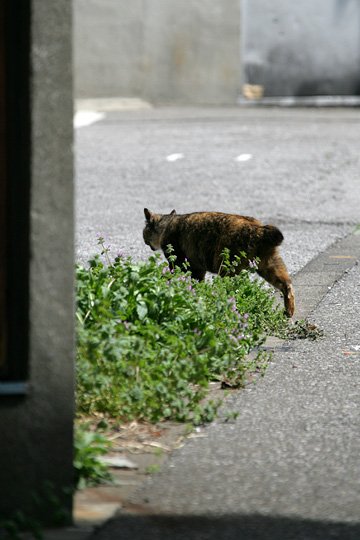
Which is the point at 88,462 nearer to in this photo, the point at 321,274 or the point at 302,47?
the point at 321,274

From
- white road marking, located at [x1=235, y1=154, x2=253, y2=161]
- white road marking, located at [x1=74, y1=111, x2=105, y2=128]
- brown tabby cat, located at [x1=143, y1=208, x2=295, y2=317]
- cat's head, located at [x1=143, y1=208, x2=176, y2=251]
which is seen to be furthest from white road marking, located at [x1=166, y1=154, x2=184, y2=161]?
brown tabby cat, located at [x1=143, y1=208, x2=295, y2=317]

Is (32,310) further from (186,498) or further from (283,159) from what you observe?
(283,159)

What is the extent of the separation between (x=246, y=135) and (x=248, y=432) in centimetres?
1382

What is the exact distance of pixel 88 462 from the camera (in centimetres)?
480

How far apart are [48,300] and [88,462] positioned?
772mm

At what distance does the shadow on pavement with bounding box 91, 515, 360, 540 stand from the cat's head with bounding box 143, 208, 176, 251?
15.6 ft

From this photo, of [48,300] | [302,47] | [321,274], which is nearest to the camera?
[48,300]

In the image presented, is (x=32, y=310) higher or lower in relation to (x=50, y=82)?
lower

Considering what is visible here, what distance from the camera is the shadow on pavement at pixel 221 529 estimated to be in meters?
4.34

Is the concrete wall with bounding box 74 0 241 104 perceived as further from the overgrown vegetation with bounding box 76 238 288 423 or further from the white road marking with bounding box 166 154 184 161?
the overgrown vegetation with bounding box 76 238 288 423

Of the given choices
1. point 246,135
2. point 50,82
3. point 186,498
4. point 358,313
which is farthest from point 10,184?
point 246,135

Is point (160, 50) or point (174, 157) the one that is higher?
point (160, 50)

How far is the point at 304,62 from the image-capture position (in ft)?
80.7

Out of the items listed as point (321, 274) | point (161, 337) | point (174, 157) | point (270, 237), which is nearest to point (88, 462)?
point (161, 337)
